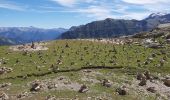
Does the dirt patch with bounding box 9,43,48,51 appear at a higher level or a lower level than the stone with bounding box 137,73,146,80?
higher

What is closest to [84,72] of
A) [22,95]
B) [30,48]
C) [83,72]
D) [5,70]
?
[83,72]

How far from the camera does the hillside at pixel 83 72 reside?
45.7 metres

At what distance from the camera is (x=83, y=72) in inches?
2119

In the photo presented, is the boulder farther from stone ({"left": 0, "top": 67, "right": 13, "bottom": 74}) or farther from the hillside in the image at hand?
stone ({"left": 0, "top": 67, "right": 13, "bottom": 74})

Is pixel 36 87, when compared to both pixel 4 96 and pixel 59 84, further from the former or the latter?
pixel 4 96

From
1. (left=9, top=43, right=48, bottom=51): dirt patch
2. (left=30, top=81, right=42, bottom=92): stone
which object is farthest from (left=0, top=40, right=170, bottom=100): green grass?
(left=30, top=81, right=42, bottom=92): stone

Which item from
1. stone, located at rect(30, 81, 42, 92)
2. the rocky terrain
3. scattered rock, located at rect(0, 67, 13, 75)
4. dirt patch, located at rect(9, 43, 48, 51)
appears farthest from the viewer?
dirt patch, located at rect(9, 43, 48, 51)

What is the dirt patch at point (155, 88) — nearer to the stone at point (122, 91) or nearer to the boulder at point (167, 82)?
the boulder at point (167, 82)

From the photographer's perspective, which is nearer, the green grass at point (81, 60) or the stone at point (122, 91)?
the stone at point (122, 91)

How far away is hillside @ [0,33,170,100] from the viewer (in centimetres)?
4569

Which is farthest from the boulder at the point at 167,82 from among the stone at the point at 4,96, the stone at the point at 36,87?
the stone at the point at 4,96

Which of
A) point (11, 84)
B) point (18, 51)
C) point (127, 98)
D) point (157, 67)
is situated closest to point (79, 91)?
point (127, 98)

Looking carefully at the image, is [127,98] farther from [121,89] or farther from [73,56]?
[73,56]

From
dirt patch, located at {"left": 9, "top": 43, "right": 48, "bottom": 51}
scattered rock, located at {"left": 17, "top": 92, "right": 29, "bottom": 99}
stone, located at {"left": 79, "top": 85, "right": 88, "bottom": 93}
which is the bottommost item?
scattered rock, located at {"left": 17, "top": 92, "right": 29, "bottom": 99}
